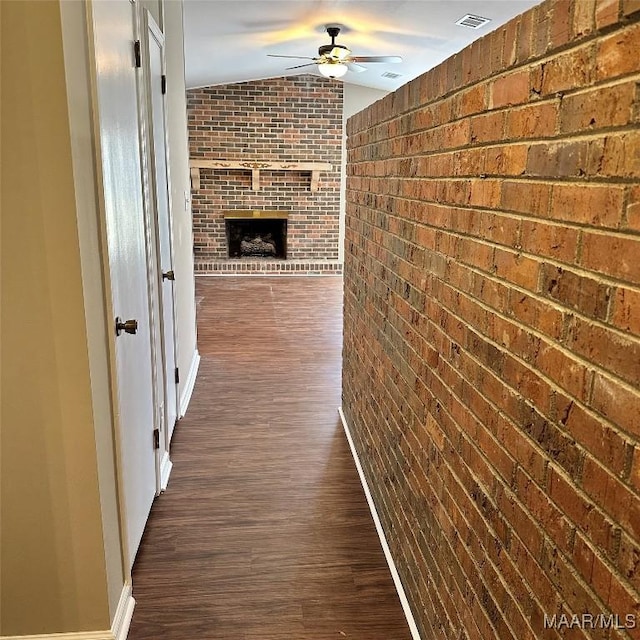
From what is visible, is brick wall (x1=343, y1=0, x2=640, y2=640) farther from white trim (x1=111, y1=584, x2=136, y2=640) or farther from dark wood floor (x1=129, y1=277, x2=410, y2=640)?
white trim (x1=111, y1=584, x2=136, y2=640)

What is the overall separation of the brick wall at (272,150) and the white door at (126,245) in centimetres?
596

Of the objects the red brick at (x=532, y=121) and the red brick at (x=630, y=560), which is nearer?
the red brick at (x=630, y=560)

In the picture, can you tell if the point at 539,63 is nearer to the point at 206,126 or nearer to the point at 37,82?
the point at 37,82

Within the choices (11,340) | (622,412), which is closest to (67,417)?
(11,340)

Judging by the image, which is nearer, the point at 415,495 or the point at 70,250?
the point at 70,250

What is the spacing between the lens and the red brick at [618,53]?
689 millimetres

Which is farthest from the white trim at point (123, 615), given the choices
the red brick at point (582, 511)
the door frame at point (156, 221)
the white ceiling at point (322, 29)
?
the white ceiling at point (322, 29)

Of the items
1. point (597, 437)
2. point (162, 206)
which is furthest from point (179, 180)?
point (597, 437)

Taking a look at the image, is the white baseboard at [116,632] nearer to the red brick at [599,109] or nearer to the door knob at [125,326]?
the door knob at [125,326]

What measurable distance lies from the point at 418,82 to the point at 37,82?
101 cm

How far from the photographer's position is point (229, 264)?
7965mm

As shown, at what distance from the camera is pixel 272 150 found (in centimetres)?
793

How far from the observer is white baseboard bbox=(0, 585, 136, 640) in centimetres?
158

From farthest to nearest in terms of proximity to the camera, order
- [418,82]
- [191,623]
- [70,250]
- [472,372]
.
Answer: [191,623] < [418,82] < [70,250] < [472,372]
